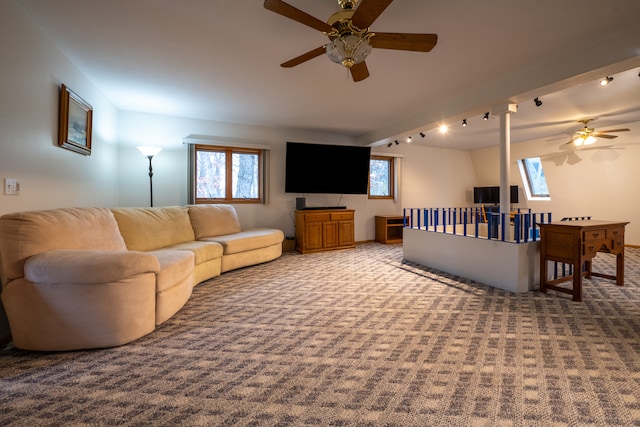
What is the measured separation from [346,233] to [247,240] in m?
2.33

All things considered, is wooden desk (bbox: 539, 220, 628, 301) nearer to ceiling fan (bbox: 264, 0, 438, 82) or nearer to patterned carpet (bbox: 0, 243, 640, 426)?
patterned carpet (bbox: 0, 243, 640, 426)

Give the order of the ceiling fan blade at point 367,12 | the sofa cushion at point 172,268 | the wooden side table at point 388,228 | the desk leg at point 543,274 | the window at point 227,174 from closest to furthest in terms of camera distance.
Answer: the ceiling fan blade at point 367,12 < the sofa cushion at point 172,268 < the desk leg at point 543,274 < the window at point 227,174 < the wooden side table at point 388,228

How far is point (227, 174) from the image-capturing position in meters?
5.61

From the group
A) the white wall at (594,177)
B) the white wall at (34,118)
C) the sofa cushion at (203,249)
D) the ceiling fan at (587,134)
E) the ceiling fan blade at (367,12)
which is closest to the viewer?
the ceiling fan blade at (367,12)

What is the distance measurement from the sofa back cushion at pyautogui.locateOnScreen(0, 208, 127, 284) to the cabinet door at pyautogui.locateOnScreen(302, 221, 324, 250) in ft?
10.7

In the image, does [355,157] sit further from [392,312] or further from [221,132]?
[392,312]

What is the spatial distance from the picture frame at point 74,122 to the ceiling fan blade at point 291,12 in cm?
241

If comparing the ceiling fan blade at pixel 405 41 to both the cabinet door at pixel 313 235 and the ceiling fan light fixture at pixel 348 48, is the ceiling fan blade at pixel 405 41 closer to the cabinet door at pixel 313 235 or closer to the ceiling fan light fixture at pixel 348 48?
the ceiling fan light fixture at pixel 348 48

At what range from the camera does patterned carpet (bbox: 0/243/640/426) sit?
4.63 ft

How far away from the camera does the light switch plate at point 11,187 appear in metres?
2.21

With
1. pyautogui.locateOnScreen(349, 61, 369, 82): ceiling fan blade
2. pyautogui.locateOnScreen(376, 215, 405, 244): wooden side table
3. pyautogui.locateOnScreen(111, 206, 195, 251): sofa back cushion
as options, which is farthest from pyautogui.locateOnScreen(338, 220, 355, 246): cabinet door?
pyautogui.locateOnScreen(349, 61, 369, 82): ceiling fan blade

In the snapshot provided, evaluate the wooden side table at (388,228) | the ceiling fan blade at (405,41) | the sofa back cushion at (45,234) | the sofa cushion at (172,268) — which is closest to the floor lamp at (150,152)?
the sofa back cushion at (45,234)

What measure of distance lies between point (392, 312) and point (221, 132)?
433 cm

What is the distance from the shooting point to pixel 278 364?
185 cm
